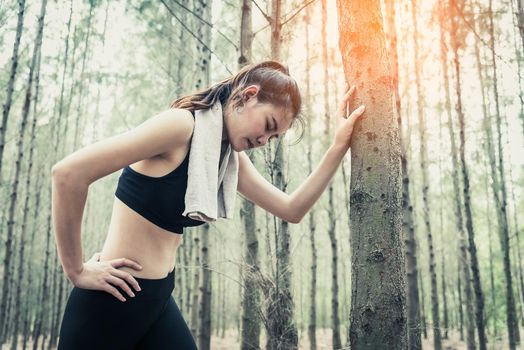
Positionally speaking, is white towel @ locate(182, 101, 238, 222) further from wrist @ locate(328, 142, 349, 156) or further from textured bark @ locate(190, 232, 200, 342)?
textured bark @ locate(190, 232, 200, 342)

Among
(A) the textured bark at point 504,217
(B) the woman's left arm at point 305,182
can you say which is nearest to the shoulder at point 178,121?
(B) the woman's left arm at point 305,182

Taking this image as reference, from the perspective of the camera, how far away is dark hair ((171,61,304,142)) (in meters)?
1.36

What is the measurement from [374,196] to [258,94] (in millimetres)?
486

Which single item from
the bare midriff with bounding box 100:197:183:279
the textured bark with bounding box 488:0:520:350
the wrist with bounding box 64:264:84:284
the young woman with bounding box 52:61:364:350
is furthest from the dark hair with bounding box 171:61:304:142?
the textured bark with bounding box 488:0:520:350

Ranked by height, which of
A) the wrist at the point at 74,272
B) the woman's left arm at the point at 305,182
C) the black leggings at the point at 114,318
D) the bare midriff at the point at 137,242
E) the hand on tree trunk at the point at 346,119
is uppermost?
the hand on tree trunk at the point at 346,119

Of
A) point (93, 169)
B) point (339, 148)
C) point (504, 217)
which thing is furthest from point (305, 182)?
point (504, 217)

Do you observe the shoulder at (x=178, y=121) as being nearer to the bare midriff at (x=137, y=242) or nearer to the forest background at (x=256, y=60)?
the bare midriff at (x=137, y=242)

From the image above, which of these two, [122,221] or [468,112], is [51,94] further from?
[468,112]

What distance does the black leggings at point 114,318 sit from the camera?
1.21m

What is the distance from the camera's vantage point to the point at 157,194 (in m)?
1.23

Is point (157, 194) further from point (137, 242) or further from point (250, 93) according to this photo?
point (250, 93)

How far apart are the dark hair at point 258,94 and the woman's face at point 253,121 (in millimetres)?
19

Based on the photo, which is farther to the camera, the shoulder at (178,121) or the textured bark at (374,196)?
the textured bark at (374,196)

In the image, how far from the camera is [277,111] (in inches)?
53.9
